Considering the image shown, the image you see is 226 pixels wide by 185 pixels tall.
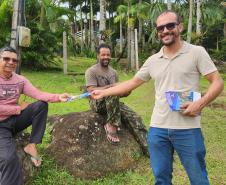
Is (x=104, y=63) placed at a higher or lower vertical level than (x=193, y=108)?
higher

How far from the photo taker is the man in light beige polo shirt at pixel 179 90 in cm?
336

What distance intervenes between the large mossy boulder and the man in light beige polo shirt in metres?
→ 1.88

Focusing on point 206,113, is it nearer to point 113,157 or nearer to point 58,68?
point 113,157

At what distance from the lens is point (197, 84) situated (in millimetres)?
3475

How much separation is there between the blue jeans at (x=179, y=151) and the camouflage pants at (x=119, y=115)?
1933 millimetres

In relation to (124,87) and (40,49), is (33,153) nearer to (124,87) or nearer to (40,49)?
(124,87)

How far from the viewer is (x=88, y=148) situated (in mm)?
5535

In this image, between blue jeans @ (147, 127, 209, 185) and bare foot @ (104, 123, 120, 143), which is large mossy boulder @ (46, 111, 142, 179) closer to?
bare foot @ (104, 123, 120, 143)

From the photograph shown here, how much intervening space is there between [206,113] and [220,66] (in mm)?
13730

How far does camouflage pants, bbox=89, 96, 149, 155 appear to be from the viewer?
5.57m

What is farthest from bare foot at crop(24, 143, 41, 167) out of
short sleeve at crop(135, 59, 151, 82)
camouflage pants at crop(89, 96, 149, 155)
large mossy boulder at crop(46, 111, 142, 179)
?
short sleeve at crop(135, 59, 151, 82)

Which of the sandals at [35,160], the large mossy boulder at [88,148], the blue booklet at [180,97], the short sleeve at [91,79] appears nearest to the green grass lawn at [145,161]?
the large mossy boulder at [88,148]

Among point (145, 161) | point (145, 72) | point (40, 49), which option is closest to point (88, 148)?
point (145, 161)

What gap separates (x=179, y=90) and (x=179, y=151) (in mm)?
538
